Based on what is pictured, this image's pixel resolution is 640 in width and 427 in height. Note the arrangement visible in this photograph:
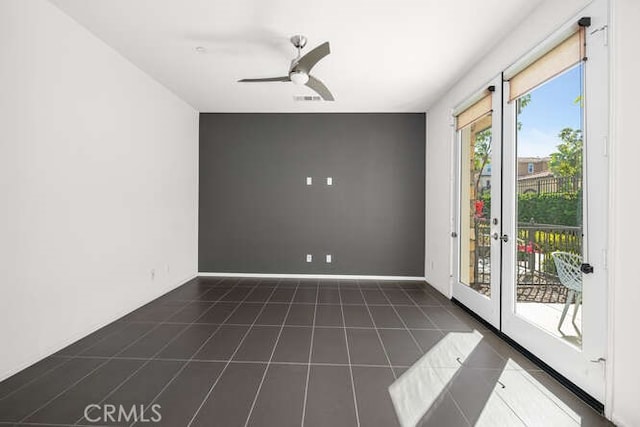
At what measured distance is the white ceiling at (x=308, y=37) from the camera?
2.42 metres

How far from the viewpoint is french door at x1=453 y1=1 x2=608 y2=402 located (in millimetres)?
1810

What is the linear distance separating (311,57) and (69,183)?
237cm

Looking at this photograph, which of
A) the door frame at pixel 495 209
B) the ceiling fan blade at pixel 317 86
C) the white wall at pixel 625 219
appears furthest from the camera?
the ceiling fan blade at pixel 317 86

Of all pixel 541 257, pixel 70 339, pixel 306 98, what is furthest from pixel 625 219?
pixel 70 339

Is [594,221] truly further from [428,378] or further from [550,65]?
[428,378]

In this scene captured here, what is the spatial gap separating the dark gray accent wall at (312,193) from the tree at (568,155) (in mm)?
2826

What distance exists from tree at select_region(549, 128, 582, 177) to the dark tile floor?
1.49 meters

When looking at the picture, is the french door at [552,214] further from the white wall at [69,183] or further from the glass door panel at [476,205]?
the white wall at [69,183]

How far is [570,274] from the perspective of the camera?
2.17 metres

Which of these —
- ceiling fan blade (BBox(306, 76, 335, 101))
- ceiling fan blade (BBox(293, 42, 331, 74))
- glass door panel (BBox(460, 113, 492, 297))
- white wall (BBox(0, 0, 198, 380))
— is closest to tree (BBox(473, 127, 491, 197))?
glass door panel (BBox(460, 113, 492, 297))

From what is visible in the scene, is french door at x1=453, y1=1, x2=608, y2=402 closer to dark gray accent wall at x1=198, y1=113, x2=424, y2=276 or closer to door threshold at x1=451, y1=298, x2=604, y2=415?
door threshold at x1=451, y1=298, x2=604, y2=415

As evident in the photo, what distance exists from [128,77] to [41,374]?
9.70 ft

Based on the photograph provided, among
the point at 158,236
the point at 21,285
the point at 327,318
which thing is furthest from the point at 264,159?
the point at 21,285

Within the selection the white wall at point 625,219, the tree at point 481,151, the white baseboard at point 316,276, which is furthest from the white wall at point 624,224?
the white baseboard at point 316,276
